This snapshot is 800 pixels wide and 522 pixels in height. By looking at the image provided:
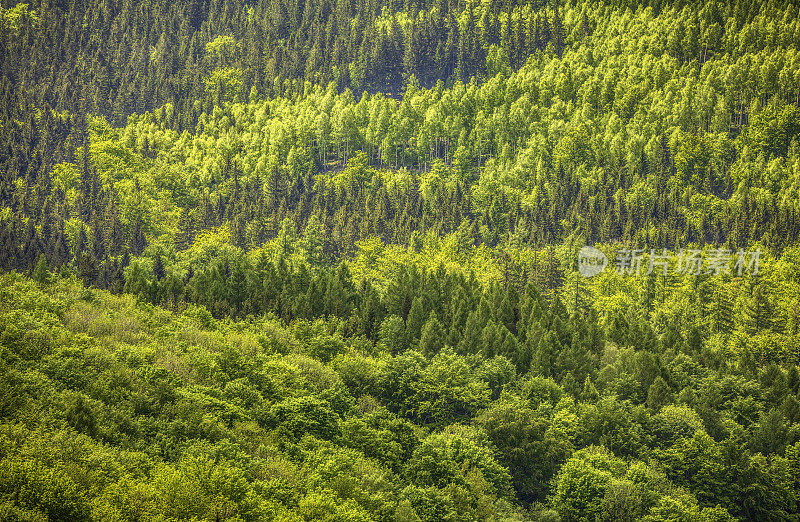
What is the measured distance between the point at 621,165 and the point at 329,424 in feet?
462

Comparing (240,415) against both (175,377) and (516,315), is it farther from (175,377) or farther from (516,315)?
(516,315)

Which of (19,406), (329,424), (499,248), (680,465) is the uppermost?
Result: (19,406)

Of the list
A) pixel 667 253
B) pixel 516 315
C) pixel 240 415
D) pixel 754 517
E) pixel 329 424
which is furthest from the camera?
pixel 667 253

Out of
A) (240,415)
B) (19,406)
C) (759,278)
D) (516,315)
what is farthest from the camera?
(759,278)

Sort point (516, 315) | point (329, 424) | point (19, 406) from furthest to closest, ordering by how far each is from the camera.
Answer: point (516, 315), point (329, 424), point (19, 406)

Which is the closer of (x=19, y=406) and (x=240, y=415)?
(x=19, y=406)

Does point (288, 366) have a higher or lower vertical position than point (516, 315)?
higher

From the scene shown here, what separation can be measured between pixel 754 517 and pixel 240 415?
5695 centimetres

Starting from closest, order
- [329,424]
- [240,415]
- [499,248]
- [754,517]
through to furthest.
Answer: [240,415], [329,424], [754,517], [499,248]

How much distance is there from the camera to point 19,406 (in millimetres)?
61969

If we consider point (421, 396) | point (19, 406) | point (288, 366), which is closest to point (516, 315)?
point (421, 396)

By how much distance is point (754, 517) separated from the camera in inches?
3590

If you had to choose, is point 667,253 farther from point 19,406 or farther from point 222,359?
point 19,406

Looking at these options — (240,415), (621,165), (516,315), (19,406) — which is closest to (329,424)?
(240,415)
